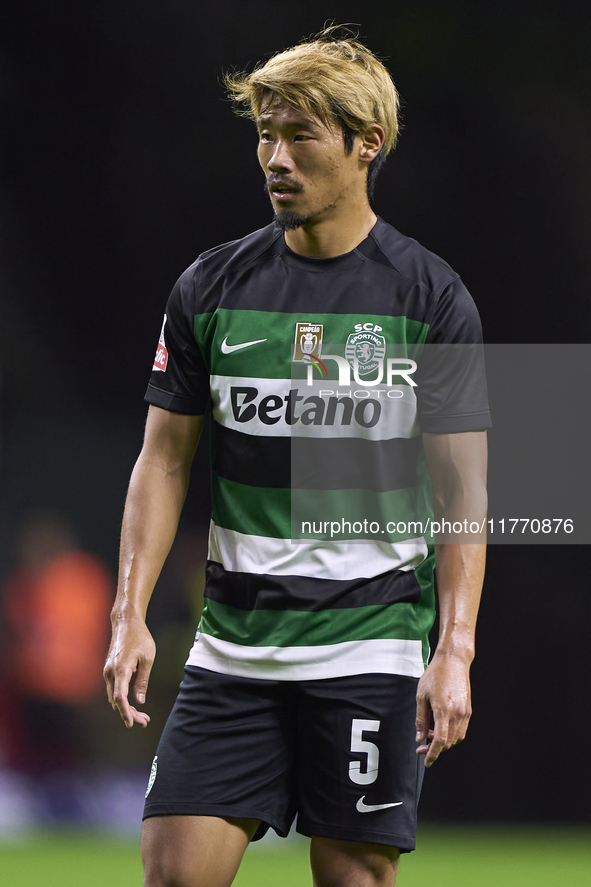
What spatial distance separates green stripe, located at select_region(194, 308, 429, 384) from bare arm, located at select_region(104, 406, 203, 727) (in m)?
0.18

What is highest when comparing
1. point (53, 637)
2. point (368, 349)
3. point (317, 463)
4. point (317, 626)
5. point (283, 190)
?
point (283, 190)

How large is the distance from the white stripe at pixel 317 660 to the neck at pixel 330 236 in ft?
2.67

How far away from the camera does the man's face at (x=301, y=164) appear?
240 centimetres

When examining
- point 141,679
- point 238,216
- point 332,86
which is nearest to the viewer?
point 141,679

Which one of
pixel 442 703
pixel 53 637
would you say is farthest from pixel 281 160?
pixel 53 637

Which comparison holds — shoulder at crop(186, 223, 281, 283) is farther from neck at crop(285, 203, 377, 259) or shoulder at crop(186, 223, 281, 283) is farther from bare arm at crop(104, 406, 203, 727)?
bare arm at crop(104, 406, 203, 727)

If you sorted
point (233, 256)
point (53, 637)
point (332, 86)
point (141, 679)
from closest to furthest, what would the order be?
point (141, 679) → point (332, 86) → point (233, 256) → point (53, 637)

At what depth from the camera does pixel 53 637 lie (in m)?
4.53

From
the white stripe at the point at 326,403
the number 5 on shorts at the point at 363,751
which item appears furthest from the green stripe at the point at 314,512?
the number 5 on shorts at the point at 363,751

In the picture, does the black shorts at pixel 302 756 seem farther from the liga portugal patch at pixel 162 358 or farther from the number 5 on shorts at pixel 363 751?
the liga portugal patch at pixel 162 358

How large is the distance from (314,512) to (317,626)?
0.74 ft

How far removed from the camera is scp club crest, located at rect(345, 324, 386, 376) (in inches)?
95.1

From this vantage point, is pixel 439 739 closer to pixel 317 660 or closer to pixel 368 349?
pixel 317 660

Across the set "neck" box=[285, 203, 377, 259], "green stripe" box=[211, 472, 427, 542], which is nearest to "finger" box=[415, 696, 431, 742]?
"green stripe" box=[211, 472, 427, 542]
